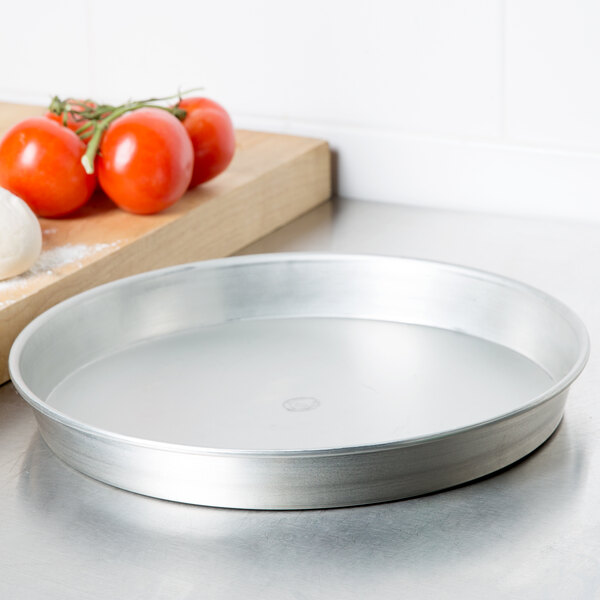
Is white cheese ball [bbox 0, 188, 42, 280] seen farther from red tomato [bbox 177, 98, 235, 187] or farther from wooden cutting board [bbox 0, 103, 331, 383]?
red tomato [bbox 177, 98, 235, 187]

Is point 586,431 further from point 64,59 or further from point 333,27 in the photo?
point 64,59

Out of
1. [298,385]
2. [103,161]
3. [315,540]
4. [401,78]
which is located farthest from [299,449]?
[401,78]

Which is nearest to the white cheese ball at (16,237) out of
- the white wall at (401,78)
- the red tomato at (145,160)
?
the red tomato at (145,160)

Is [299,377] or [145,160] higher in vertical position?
[145,160]

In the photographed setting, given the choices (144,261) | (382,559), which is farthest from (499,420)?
(144,261)

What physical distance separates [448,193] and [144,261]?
1.09 feet

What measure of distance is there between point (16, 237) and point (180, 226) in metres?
0.17

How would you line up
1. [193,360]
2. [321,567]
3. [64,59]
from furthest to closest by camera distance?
[64,59] < [193,360] < [321,567]

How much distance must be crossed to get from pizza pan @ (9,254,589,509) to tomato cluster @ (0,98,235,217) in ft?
0.35

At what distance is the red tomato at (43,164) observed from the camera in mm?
838

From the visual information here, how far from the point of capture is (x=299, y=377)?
2.26 ft

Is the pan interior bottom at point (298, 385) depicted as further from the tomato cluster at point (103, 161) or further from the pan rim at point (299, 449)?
the tomato cluster at point (103, 161)

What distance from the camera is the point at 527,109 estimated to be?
97cm

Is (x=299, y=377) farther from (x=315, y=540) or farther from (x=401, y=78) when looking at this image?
(x=401, y=78)
